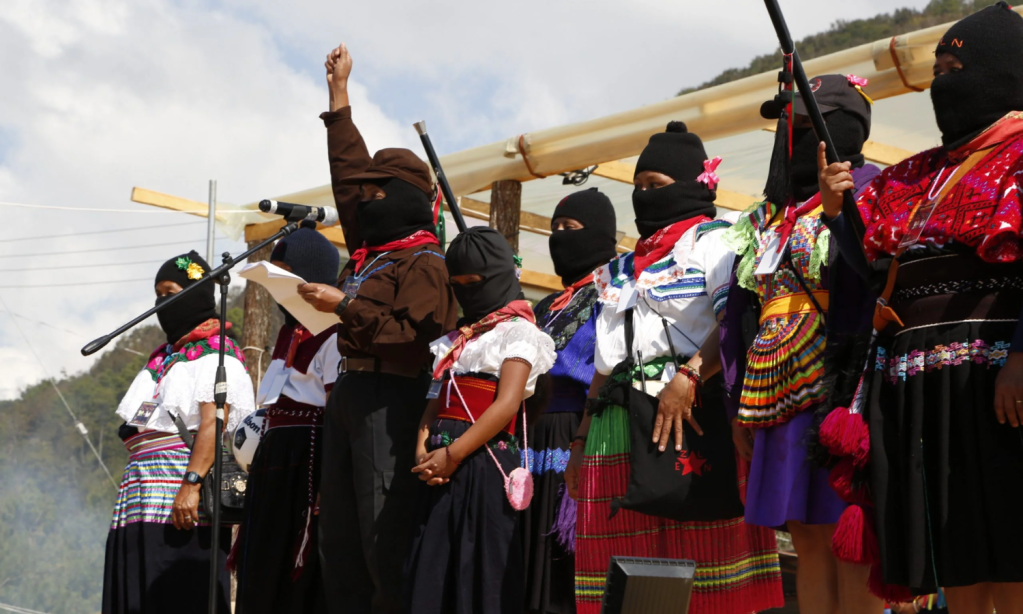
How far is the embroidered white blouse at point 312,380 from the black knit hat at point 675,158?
1591mm

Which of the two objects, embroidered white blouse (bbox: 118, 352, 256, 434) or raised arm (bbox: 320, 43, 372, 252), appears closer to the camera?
raised arm (bbox: 320, 43, 372, 252)

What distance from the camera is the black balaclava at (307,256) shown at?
206 inches

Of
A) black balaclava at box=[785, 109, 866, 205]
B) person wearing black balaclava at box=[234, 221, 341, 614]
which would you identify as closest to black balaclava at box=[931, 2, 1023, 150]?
black balaclava at box=[785, 109, 866, 205]

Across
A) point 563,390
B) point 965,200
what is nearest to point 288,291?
point 563,390

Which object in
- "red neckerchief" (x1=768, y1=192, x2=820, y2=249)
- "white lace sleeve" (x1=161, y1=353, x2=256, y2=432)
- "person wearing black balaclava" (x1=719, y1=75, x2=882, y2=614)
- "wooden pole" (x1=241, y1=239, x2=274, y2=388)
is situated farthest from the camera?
"wooden pole" (x1=241, y1=239, x2=274, y2=388)

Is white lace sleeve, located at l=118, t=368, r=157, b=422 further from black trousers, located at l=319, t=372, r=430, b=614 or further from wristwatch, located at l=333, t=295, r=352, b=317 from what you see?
wristwatch, located at l=333, t=295, r=352, b=317

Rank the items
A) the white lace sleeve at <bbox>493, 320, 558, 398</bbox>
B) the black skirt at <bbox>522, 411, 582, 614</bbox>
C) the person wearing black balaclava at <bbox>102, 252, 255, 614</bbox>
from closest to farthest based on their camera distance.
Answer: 1. the white lace sleeve at <bbox>493, 320, 558, 398</bbox>
2. the black skirt at <bbox>522, 411, 582, 614</bbox>
3. the person wearing black balaclava at <bbox>102, 252, 255, 614</bbox>

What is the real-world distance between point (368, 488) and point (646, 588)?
6.70 feet

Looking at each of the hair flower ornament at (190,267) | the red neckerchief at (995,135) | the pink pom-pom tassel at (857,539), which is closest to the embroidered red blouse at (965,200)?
the red neckerchief at (995,135)

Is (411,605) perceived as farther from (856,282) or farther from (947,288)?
(947,288)

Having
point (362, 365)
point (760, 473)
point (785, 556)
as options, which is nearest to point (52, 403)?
point (785, 556)

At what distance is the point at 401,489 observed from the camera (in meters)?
4.21

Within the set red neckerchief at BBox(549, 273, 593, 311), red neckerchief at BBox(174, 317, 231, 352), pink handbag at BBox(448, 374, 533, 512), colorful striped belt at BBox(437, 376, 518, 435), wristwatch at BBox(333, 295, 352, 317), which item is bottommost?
pink handbag at BBox(448, 374, 533, 512)

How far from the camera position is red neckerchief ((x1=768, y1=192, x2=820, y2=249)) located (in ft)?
11.3
